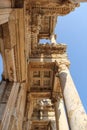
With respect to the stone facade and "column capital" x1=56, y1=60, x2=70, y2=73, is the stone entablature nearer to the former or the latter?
the stone facade

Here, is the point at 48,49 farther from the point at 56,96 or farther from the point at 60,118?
the point at 60,118

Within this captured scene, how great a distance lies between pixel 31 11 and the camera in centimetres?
1293

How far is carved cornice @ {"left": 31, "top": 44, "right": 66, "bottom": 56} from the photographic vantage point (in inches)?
682

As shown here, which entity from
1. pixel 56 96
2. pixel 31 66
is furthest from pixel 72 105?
pixel 56 96

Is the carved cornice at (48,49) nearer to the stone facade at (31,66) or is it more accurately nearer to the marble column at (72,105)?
the stone facade at (31,66)

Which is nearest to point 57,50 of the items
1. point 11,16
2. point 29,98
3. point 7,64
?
point 29,98

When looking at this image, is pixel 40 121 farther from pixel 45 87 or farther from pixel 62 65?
pixel 62 65

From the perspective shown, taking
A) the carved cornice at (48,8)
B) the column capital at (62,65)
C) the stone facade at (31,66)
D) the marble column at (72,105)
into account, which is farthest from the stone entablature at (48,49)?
the carved cornice at (48,8)

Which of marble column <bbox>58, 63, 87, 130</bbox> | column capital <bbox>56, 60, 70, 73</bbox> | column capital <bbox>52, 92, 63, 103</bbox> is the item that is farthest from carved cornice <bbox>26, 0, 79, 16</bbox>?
column capital <bbox>52, 92, 63, 103</bbox>

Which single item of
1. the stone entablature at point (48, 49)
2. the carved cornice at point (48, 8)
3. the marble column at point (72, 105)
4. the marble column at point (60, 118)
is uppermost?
the carved cornice at point (48, 8)

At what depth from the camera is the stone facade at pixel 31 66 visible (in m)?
9.72

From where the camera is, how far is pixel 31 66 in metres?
16.9

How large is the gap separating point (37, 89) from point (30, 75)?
1.71m

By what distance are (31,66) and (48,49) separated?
191 centimetres
